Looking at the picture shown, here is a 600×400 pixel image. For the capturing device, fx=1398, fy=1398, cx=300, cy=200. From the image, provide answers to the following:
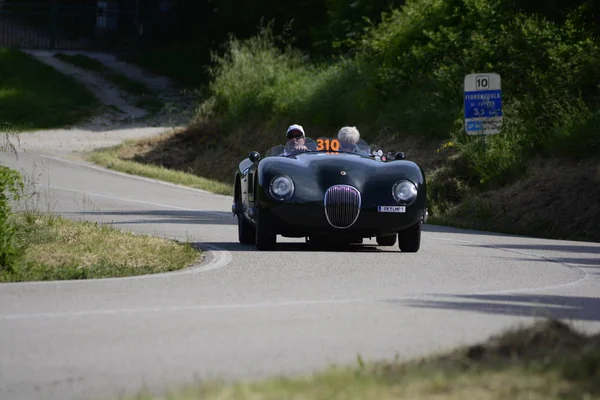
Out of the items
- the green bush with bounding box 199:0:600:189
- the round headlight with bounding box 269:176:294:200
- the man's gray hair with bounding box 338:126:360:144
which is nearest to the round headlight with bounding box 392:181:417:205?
the round headlight with bounding box 269:176:294:200

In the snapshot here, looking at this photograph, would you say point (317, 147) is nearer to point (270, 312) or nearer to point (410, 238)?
point (410, 238)

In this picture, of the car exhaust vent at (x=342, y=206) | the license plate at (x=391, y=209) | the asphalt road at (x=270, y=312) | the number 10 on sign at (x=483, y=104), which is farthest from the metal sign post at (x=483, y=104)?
the car exhaust vent at (x=342, y=206)

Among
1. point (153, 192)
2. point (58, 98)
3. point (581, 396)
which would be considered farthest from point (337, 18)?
point (581, 396)

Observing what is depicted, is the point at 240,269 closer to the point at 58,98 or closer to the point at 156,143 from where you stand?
the point at 156,143

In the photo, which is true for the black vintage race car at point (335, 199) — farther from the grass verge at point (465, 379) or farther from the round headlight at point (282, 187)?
the grass verge at point (465, 379)

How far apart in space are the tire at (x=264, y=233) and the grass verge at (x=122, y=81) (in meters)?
33.0

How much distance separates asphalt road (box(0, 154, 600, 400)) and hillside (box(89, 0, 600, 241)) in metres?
7.69

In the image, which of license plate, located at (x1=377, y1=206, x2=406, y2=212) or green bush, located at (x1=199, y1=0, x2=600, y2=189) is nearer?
license plate, located at (x1=377, y1=206, x2=406, y2=212)

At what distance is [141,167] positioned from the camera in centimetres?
3575

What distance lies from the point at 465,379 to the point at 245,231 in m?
10.6

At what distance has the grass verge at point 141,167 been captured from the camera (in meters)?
32.8

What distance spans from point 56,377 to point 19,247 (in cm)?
629

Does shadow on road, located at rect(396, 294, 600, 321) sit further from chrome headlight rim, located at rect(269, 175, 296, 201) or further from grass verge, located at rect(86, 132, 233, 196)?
grass verge, located at rect(86, 132, 233, 196)

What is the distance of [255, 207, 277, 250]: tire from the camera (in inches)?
604
